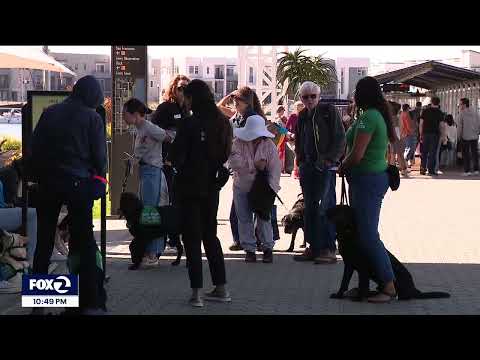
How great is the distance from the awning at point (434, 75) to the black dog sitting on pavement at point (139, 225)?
1680 cm

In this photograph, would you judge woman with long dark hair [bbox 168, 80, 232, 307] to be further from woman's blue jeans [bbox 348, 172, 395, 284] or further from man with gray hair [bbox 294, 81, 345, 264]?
man with gray hair [bbox 294, 81, 345, 264]

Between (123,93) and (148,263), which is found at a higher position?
(123,93)

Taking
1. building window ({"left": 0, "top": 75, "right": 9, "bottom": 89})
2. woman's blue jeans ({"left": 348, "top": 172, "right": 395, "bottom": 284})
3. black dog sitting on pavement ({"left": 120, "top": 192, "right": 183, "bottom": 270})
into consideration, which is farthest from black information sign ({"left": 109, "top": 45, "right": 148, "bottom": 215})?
building window ({"left": 0, "top": 75, "right": 9, "bottom": 89})

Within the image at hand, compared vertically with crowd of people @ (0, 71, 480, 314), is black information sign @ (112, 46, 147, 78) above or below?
above

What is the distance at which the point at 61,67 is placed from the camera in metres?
20.1

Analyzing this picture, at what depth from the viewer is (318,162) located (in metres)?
11.0

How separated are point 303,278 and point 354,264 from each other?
1334 millimetres

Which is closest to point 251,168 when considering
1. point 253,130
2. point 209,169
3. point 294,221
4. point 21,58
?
point 253,130

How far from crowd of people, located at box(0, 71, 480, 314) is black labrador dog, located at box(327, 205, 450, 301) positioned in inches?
2.6

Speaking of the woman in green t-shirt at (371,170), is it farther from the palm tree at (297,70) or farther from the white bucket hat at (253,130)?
the palm tree at (297,70)

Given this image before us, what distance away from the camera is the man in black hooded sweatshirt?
775cm

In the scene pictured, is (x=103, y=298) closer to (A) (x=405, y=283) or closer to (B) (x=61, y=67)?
(A) (x=405, y=283)

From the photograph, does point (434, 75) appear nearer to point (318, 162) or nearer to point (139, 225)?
point (318, 162)
